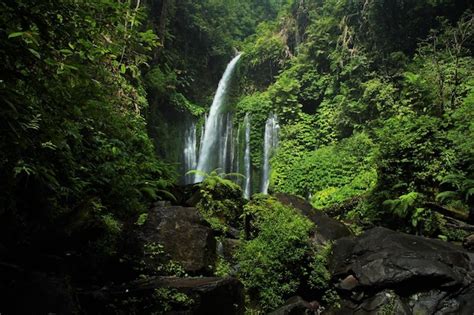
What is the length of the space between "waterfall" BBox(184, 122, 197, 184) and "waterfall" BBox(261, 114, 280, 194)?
3.69 meters

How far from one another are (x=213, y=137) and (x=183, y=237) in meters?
13.4

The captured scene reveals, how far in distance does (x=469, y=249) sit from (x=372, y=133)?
8764 millimetres

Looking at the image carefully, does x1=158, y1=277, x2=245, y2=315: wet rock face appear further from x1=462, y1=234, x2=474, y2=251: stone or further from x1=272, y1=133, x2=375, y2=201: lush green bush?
x1=272, y1=133, x2=375, y2=201: lush green bush

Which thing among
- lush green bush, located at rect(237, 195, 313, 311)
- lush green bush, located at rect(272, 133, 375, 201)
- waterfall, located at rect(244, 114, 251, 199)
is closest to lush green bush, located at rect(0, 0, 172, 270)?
lush green bush, located at rect(237, 195, 313, 311)

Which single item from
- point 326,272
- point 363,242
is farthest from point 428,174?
point 326,272

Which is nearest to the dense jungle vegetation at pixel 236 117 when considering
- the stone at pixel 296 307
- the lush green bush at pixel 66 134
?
the lush green bush at pixel 66 134

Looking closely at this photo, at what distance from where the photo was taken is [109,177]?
273 inches

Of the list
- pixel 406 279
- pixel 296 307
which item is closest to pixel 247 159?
pixel 296 307

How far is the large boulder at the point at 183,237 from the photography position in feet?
20.7

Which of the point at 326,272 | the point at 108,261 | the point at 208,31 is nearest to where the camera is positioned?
the point at 108,261

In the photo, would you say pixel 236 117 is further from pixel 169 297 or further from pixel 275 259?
pixel 169 297

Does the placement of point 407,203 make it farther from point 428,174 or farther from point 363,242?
point 363,242

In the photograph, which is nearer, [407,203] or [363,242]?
[363,242]

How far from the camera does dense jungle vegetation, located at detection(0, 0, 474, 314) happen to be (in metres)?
3.24
